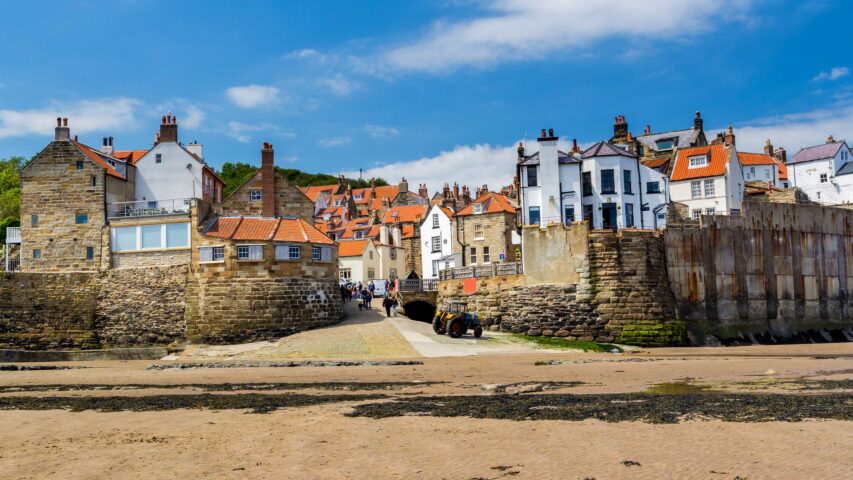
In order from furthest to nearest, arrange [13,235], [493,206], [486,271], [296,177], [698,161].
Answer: [296,177] < [493,206] < [698,161] < [13,235] < [486,271]

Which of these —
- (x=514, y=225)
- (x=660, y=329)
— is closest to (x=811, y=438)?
(x=660, y=329)

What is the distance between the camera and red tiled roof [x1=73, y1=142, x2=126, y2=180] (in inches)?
1643

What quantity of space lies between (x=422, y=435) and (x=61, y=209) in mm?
33274

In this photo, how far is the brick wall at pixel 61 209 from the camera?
4072 cm

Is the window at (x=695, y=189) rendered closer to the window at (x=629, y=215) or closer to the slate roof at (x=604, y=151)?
the slate roof at (x=604, y=151)

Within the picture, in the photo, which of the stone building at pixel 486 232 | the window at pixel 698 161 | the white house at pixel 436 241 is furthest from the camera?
the white house at pixel 436 241

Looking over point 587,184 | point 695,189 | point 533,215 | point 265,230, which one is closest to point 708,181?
point 695,189

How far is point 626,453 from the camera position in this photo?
12539 mm

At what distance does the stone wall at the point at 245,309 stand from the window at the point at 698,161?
31.7 m

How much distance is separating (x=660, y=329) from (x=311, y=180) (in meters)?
97.4

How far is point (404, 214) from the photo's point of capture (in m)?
78.1

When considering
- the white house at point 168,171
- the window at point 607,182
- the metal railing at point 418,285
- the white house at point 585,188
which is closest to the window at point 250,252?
the white house at point 168,171

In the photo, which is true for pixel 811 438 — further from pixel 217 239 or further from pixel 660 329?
pixel 217 239

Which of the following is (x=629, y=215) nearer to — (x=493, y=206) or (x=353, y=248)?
(x=493, y=206)
